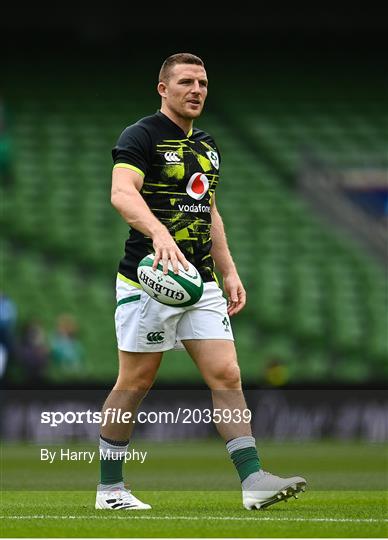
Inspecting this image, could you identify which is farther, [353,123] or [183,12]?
[183,12]

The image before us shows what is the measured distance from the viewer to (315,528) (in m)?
5.79

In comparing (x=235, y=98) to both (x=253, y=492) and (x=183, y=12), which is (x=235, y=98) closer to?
(x=183, y=12)

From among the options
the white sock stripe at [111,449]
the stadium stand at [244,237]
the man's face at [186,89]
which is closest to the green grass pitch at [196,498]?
the white sock stripe at [111,449]

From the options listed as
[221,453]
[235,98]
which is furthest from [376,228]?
[221,453]

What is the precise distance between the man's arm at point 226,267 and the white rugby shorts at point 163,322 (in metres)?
0.27

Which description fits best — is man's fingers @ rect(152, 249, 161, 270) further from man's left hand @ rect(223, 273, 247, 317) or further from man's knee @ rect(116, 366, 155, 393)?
man's left hand @ rect(223, 273, 247, 317)

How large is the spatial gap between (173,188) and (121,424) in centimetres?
116

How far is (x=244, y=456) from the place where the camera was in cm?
648

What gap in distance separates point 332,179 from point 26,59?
691 cm

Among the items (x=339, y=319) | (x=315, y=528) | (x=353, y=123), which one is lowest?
(x=315, y=528)

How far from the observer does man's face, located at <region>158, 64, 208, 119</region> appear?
668 centimetres

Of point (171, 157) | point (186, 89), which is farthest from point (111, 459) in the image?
point (186, 89)

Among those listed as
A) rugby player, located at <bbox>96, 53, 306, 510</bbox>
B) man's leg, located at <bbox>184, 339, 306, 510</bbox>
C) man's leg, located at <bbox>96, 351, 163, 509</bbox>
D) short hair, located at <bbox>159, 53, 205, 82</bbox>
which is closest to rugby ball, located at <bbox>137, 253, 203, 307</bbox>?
rugby player, located at <bbox>96, 53, 306, 510</bbox>

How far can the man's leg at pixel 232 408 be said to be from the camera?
6.45m
